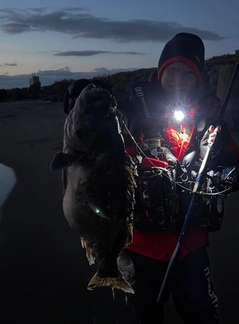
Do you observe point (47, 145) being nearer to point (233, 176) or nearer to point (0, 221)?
point (0, 221)

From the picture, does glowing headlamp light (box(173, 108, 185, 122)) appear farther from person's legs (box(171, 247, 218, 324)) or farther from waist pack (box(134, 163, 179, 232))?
person's legs (box(171, 247, 218, 324))

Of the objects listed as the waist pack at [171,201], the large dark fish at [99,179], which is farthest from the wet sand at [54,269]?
the large dark fish at [99,179]

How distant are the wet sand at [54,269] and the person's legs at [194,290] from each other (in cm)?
98

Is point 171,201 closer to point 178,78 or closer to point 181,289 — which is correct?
point 181,289

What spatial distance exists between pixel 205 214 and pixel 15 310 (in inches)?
88.7

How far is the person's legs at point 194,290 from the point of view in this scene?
2.85 m

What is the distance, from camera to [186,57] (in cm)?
329

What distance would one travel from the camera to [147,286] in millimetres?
2943

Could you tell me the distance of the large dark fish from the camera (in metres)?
2.26

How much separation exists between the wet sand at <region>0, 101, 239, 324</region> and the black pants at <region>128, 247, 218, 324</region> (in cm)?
94

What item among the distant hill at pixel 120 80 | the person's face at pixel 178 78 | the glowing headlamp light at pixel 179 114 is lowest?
the distant hill at pixel 120 80

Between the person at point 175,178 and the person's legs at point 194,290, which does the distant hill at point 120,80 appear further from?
the person's legs at point 194,290

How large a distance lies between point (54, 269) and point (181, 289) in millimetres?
2199

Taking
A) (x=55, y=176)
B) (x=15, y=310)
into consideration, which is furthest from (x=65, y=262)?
(x=55, y=176)
